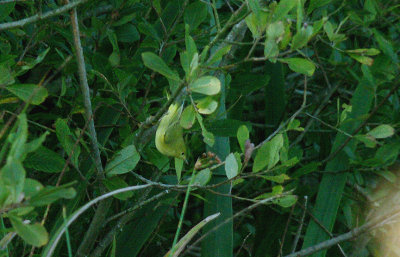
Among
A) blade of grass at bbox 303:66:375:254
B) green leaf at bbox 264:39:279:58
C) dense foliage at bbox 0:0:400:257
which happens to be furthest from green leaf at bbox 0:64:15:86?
blade of grass at bbox 303:66:375:254

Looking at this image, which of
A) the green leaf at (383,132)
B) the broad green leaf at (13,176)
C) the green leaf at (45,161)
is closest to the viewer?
the broad green leaf at (13,176)

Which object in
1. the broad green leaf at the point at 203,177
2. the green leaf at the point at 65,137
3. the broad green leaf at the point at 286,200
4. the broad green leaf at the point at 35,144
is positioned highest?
the broad green leaf at the point at 35,144

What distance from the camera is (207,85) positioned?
0.64 metres

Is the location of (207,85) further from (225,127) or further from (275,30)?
(225,127)

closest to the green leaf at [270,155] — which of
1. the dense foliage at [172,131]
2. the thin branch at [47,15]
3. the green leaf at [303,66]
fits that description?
the dense foliage at [172,131]

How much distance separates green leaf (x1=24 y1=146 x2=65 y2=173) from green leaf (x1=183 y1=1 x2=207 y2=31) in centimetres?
32

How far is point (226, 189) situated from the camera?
1.10 metres

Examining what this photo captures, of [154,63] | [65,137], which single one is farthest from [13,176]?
[65,137]

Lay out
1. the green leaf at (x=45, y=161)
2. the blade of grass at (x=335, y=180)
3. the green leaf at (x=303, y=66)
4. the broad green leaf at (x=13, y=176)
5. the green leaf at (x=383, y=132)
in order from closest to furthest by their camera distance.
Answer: the broad green leaf at (x=13, y=176) < the green leaf at (x=303, y=66) < the green leaf at (x=45, y=161) < the green leaf at (x=383, y=132) < the blade of grass at (x=335, y=180)

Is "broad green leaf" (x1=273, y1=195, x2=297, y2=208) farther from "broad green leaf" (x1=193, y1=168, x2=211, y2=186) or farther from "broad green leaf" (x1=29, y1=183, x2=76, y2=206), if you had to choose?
"broad green leaf" (x1=29, y1=183, x2=76, y2=206)

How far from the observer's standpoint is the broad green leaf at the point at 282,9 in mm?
708

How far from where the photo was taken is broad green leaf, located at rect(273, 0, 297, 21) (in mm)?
708

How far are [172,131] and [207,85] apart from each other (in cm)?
11

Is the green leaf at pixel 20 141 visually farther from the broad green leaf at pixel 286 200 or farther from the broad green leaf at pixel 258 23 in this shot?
the broad green leaf at pixel 286 200
